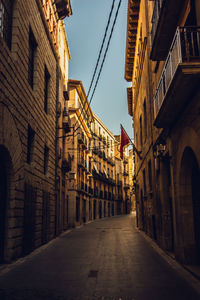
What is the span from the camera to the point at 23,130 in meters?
11.0

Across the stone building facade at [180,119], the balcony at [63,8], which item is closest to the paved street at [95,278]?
the stone building facade at [180,119]

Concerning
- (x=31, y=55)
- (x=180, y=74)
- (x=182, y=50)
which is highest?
(x=31, y=55)

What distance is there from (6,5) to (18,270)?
7853 millimetres

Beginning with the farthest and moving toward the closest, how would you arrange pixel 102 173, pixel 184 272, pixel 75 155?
pixel 102 173 → pixel 75 155 → pixel 184 272

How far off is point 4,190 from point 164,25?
6880 millimetres

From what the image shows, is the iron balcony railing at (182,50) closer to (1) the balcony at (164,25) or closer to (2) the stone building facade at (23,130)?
(1) the balcony at (164,25)

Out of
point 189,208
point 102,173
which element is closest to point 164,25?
point 189,208

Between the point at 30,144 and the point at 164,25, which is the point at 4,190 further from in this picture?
the point at 164,25

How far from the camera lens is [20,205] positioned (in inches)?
412

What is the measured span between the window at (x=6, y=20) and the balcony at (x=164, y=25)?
4638 millimetres

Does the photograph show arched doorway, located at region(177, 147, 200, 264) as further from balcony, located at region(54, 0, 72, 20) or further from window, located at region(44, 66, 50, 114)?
balcony, located at region(54, 0, 72, 20)

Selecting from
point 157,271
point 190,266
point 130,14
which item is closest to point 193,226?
point 190,266

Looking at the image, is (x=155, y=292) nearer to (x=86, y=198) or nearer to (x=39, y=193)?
(x=39, y=193)

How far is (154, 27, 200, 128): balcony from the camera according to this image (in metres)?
6.87
